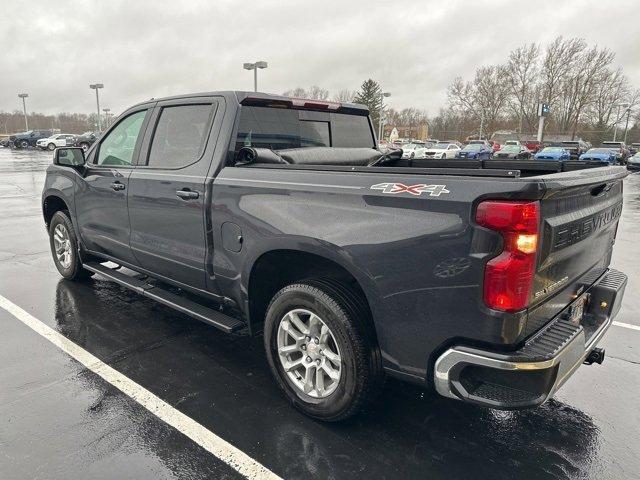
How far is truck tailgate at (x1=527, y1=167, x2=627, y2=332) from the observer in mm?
2162

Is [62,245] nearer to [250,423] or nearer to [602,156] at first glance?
[250,423]

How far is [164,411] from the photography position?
2994mm

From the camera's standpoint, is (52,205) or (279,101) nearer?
(279,101)

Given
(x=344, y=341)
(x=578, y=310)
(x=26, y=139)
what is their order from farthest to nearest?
(x=26, y=139) < (x=578, y=310) < (x=344, y=341)

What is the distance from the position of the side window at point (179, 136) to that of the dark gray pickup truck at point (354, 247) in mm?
17

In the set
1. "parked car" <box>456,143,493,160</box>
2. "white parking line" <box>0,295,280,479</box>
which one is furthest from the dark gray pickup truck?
"parked car" <box>456,143,493,160</box>

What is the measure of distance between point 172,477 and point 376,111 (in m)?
80.8

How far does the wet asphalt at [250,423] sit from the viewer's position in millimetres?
2525

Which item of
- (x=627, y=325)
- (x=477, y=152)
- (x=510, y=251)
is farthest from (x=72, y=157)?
(x=477, y=152)

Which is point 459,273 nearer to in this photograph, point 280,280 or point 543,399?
point 543,399

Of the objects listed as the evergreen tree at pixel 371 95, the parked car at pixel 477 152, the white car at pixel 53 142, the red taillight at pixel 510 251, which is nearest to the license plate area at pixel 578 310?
the red taillight at pixel 510 251

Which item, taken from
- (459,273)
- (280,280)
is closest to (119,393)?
(280,280)

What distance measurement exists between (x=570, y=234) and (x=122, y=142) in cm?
377

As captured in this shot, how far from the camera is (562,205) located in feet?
7.41
